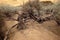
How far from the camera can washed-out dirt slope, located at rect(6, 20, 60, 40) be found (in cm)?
195

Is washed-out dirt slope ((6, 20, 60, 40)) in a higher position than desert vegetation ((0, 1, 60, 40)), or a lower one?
lower

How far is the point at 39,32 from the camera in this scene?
2023 mm

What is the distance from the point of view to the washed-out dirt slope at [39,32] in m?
1.95

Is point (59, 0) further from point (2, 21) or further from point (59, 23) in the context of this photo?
point (2, 21)

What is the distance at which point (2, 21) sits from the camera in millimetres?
2172

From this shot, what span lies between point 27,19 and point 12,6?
0.36m

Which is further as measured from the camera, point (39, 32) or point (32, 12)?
point (32, 12)

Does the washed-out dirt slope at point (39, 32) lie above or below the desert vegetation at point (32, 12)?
below

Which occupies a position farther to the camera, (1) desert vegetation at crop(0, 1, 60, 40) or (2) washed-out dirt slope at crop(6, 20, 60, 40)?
(1) desert vegetation at crop(0, 1, 60, 40)

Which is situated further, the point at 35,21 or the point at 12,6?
the point at 12,6

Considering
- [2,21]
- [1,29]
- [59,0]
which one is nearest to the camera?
[1,29]

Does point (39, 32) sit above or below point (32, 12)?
below

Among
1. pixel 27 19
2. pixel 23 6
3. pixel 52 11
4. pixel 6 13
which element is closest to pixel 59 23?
pixel 52 11

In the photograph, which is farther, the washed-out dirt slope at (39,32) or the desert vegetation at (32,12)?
the desert vegetation at (32,12)
